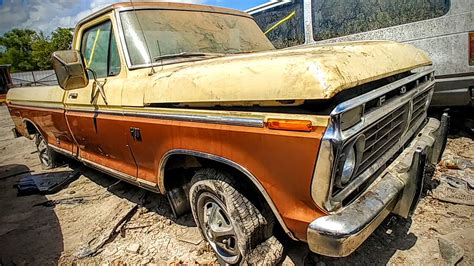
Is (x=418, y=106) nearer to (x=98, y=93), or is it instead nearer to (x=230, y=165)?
(x=230, y=165)

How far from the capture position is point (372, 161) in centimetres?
191

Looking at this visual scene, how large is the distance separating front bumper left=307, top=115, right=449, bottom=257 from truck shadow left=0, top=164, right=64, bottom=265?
2.40 metres

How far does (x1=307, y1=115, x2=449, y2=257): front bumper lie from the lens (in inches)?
60.0

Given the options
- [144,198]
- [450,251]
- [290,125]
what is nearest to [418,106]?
[450,251]

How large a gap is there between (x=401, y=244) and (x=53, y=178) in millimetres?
4722

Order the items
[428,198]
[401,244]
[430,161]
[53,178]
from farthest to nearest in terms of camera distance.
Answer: [53,178] → [428,198] → [430,161] → [401,244]

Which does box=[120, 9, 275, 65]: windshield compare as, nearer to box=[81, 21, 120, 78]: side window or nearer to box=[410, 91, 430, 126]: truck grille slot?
box=[81, 21, 120, 78]: side window

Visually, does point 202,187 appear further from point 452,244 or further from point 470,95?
point 470,95

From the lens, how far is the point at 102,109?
295 centimetres

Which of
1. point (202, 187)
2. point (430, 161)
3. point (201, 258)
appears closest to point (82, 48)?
point (202, 187)

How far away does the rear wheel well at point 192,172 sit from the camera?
2061 mm

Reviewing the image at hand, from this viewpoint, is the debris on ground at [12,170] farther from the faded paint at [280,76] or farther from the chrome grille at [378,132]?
the chrome grille at [378,132]

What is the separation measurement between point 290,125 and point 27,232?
3192 millimetres

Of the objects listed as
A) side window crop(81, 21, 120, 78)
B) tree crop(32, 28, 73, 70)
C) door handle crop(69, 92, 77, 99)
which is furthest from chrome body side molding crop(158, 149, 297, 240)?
tree crop(32, 28, 73, 70)
